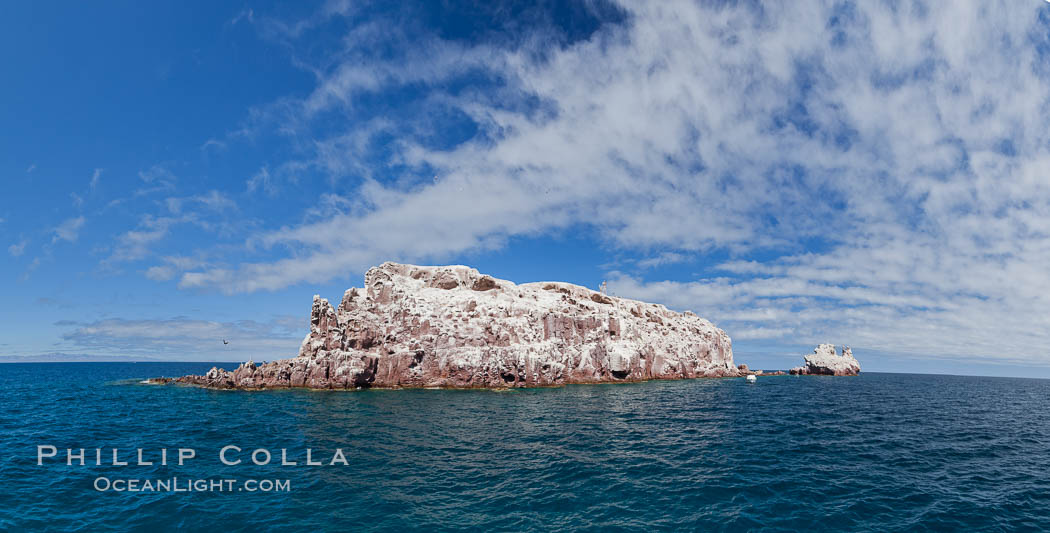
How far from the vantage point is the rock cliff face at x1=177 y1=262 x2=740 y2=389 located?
235 ft

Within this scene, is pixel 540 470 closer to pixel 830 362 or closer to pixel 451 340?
pixel 451 340

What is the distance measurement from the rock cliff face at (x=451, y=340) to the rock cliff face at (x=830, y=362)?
97580 millimetres

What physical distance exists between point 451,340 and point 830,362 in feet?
483

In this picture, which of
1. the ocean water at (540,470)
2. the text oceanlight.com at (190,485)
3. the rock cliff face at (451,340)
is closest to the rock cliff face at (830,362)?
the rock cliff face at (451,340)

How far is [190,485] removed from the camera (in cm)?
2219

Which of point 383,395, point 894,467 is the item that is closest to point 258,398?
point 383,395

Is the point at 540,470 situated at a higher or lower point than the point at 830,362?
higher

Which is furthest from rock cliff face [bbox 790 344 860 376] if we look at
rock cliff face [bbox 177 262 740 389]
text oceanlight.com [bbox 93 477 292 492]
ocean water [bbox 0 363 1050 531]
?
text oceanlight.com [bbox 93 477 292 492]

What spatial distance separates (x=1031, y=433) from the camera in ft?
134

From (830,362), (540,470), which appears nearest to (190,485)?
(540,470)

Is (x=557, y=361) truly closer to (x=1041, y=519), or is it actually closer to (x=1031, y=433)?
(x=1031, y=433)

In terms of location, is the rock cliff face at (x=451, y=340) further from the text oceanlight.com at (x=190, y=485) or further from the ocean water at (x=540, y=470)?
the text oceanlight.com at (x=190, y=485)

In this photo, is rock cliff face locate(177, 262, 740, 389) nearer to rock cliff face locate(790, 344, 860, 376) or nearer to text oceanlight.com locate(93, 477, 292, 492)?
text oceanlight.com locate(93, 477, 292, 492)

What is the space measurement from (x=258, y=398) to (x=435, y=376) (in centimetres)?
2618
